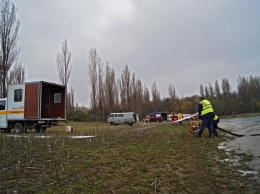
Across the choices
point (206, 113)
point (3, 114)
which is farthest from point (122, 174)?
point (3, 114)

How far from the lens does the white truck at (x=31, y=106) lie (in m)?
15.0

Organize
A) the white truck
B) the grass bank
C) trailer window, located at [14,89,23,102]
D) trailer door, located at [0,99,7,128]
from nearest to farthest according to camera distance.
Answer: the grass bank < the white truck < trailer window, located at [14,89,23,102] < trailer door, located at [0,99,7,128]

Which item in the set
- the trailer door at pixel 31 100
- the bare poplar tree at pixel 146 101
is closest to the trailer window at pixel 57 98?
the trailer door at pixel 31 100

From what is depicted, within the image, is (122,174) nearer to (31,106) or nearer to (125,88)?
(31,106)

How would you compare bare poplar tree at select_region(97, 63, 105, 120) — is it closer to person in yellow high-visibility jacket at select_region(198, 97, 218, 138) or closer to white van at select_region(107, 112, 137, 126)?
white van at select_region(107, 112, 137, 126)

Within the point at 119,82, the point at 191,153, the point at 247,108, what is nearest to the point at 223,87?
the point at 247,108

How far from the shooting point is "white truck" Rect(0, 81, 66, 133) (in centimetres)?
1497

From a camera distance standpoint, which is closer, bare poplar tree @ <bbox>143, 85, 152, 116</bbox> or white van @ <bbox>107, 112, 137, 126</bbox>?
white van @ <bbox>107, 112, 137, 126</bbox>

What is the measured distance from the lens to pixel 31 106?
49.4 ft

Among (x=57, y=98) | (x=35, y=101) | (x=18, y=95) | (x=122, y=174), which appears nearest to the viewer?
(x=122, y=174)

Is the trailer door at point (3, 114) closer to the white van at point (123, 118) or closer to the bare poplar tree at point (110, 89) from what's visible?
the white van at point (123, 118)

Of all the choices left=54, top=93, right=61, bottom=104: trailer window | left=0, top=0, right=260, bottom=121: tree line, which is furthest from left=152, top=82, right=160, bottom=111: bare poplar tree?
left=54, top=93, right=61, bottom=104: trailer window

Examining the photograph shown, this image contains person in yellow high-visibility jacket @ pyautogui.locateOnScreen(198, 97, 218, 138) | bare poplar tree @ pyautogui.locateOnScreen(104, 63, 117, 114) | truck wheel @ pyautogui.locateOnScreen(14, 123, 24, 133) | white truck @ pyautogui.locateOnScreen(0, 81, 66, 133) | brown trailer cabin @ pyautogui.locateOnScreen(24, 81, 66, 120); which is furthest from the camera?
bare poplar tree @ pyautogui.locateOnScreen(104, 63, 117, 114)

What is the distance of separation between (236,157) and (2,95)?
22.6m
